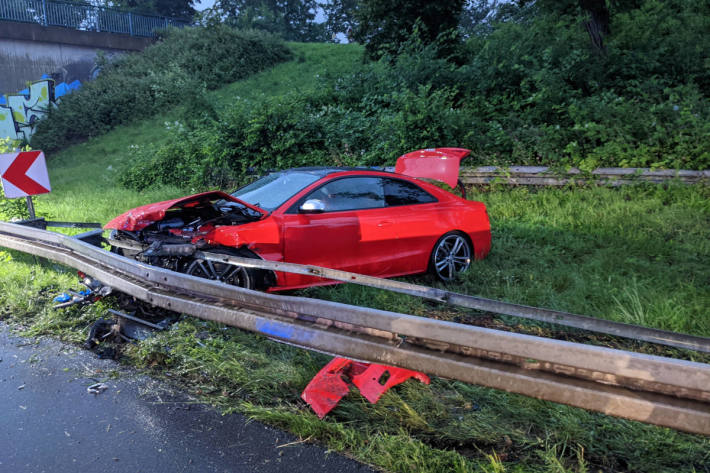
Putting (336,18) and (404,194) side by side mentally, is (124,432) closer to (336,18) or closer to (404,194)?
(404,194)

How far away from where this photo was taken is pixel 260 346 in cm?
425

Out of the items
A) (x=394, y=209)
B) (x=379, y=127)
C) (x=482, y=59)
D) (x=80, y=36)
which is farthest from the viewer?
(x=80, y=36)

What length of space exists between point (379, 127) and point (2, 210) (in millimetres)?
7175

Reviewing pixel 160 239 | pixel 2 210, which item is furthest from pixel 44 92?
pixel 160 239

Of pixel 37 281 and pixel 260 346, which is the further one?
pixel 37 281

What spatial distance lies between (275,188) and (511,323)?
290 centimetres

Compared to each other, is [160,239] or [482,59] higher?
[482,59]

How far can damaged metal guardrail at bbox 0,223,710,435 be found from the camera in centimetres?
214

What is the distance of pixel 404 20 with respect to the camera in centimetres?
1756

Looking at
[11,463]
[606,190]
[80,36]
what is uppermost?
[80,36]

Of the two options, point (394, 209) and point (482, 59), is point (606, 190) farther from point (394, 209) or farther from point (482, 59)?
point (482, 59)

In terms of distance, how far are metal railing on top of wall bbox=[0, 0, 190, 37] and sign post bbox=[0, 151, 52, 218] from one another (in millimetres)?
23655

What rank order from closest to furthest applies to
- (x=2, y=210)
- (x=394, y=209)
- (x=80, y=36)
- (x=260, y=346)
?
(x=260, y=346) < (x=394, y=209) < (x=2, y=210) < (x=80, y=36)

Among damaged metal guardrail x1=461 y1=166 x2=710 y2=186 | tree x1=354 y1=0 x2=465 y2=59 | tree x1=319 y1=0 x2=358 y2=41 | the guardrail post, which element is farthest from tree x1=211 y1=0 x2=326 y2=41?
damaged metal guardrail x1=461 y1=166 x2=710 y2=186
